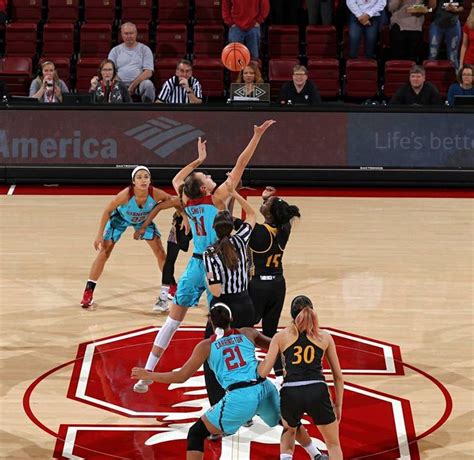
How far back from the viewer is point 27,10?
68.1 feet

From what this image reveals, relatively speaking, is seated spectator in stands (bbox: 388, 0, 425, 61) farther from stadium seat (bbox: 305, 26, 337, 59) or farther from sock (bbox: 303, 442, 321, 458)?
sock (bbox: 303, 442, 321, 458)

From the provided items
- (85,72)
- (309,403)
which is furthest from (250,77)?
(309,403)

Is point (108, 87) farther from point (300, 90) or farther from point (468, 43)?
point (468, 43)

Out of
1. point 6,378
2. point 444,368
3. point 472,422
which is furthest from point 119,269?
point 472,422

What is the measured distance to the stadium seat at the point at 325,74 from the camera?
63.8ft

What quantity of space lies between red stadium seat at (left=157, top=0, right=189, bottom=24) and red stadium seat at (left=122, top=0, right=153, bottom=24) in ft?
0.68

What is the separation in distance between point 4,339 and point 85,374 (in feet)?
4.34

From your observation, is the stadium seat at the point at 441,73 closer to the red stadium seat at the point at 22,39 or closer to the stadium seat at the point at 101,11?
the stadium seat at the point at 101,11

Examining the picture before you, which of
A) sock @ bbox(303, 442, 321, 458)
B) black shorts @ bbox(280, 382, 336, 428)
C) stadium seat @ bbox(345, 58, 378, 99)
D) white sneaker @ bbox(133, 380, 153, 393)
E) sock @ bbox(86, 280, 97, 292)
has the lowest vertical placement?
sock @ bbox(303, 442, 321, 458)

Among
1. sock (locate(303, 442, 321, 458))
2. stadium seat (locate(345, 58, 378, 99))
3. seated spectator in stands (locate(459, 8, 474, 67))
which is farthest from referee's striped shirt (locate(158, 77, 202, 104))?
sock (locate(303, 442, 321, 458))

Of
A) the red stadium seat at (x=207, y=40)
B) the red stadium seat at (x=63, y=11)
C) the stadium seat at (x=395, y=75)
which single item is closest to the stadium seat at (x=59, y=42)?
the red stadium seat at (x=63, y=11)

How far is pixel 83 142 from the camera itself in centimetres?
1770

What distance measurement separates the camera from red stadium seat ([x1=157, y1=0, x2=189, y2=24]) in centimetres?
2056

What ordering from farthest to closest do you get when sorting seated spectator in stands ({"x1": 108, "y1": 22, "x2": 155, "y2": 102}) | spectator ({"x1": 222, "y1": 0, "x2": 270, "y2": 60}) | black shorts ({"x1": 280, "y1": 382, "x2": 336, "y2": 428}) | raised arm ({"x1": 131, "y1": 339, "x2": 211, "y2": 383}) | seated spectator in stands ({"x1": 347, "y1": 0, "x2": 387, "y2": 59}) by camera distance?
seated spectator in stands ({"x1": 347, "y1": 0, "x2": 387, "y2": 59}) → spectator ({"x1": 222, "y1": 0, "x2": 270, "y2": 60}) → seated spectator in stands ({"x1": 108, "y1": 22, "x2": 155, "y2": 102}) → raised arm ({"x1": 131, "y1": 339, "x2": 211, "y2": 383}) → black shorts ({"x1": 280, "y1": 382, "x2": 336, "y2": 428})
